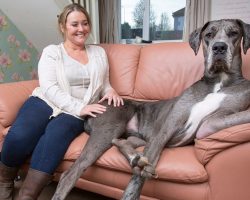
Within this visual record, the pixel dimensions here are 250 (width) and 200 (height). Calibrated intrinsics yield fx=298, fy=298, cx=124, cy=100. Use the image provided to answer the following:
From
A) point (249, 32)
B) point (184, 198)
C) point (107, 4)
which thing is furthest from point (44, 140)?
point (107, 4)

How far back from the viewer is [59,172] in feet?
5.94

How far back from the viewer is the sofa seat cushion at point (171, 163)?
141 cm

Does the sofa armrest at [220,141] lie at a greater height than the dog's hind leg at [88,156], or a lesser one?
greater

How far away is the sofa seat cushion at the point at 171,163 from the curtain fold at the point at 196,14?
2.77 metres

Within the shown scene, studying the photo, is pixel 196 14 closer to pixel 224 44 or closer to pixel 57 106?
pixel 224 44

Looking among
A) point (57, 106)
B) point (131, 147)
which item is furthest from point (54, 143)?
point (131, 147)

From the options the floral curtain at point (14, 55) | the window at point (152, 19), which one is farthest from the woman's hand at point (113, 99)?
the window at point (152, 19)

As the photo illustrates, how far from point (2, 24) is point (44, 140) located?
1860 mm

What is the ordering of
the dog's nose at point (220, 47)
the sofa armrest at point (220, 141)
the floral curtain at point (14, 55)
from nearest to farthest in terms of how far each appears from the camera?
the sofa armrest at point (220, 141) → the dog's nose at point (220, 47) → the floral curtain at point (14, 55)

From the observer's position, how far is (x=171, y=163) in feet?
4.79

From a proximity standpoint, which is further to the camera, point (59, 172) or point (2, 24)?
point (2, 24)

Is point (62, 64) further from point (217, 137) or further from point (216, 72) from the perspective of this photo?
point (217, 137)

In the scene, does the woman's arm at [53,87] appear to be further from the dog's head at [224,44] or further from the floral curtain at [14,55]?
the floral curtain at [14,55]

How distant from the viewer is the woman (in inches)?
65.0
